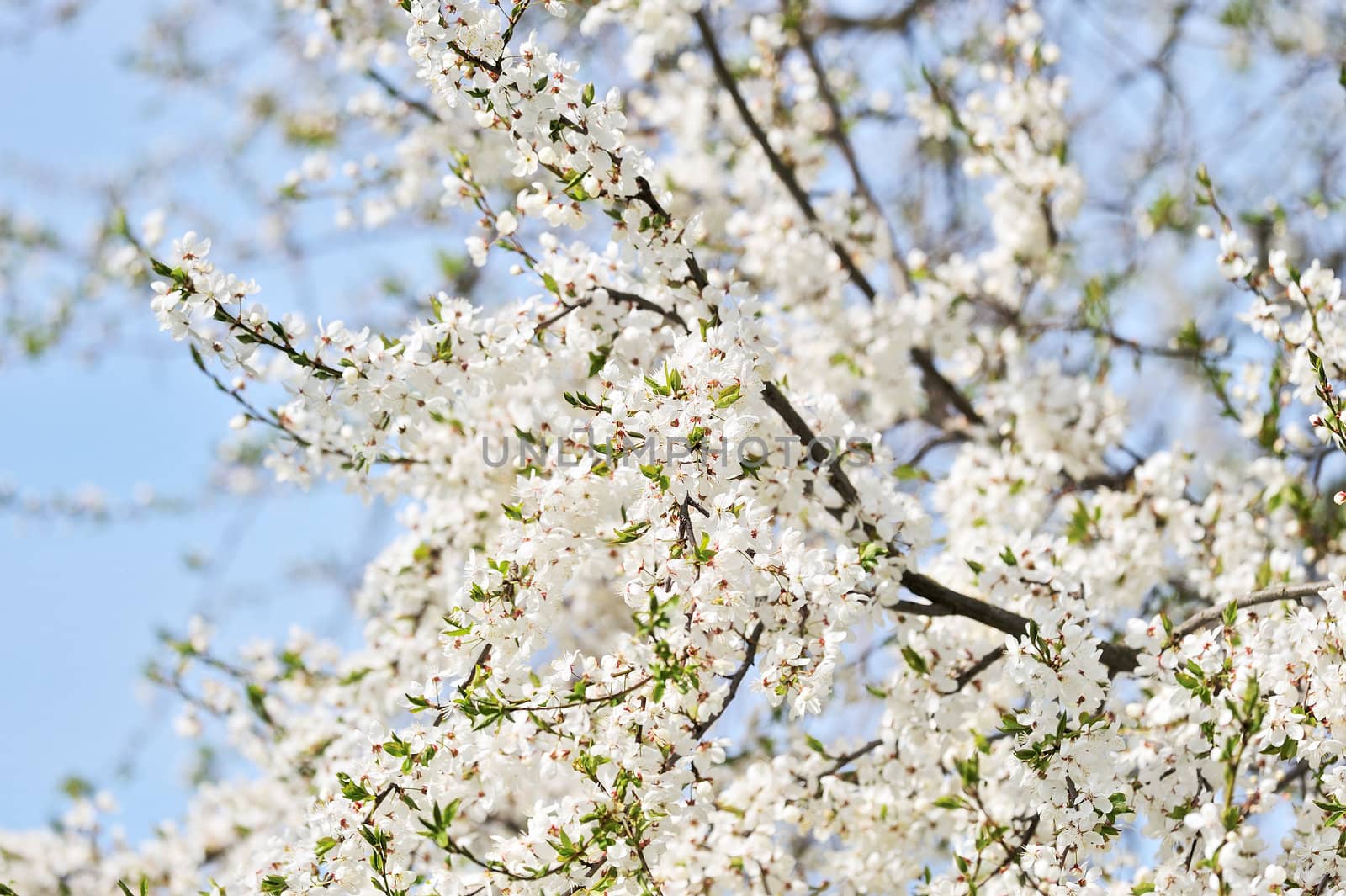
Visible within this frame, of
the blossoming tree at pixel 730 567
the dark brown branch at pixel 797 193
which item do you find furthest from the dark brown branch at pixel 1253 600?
the dark brown branch at pixel 797 193

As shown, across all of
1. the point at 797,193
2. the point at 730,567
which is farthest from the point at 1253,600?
the point at 797,193

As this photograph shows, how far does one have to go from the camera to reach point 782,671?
8.82 feet

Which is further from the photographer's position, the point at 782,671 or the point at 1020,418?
the point at 1020,418

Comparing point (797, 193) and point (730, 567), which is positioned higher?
point (797, 193)

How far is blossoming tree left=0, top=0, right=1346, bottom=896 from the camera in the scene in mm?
2672

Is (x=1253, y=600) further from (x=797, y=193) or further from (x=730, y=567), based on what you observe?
(x=797, y=193)

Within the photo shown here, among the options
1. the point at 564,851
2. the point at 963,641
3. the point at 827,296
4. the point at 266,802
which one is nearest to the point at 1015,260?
the point at 827,296

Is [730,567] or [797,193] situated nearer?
[730,567]

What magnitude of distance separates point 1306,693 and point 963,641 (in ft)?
3.63

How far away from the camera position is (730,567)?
8.33 feet

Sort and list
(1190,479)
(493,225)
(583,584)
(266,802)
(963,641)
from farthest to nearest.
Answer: (266,802) < (583,584) < (1190,479) < (963,641) < (493,225)

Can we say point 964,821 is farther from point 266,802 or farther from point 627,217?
point 266,802

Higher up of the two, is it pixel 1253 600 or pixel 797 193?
pixel 797 193

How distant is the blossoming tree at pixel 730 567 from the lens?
267cm
